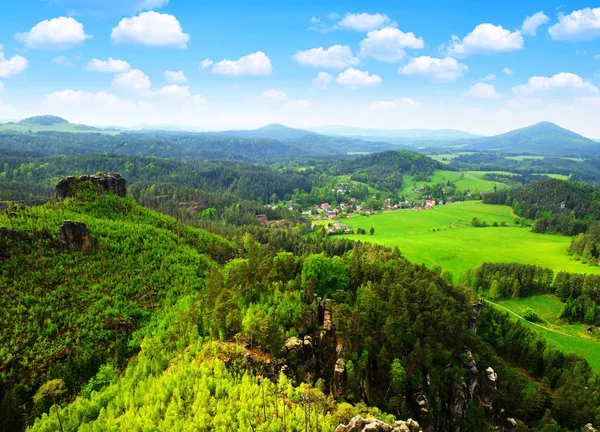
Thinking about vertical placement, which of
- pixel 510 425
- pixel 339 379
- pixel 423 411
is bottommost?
pixel 510 425

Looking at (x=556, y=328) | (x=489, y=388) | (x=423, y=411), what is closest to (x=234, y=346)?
(x=423, y=411)

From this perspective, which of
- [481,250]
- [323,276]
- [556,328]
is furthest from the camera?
[481,250]

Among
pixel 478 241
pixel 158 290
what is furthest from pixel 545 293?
pixel 158 290

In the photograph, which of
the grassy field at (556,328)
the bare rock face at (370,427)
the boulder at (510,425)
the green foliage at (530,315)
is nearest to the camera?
the bare rock face at (370,427)

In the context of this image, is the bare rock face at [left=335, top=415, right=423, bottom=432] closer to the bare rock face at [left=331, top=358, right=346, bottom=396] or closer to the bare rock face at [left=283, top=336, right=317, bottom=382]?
the bare rock face at [left=283, top=336, right=317, bottom=382]

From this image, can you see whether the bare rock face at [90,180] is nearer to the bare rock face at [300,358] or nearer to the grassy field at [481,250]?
the bare rock face at [300,358]

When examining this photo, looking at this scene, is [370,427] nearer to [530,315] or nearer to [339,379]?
[339,379]

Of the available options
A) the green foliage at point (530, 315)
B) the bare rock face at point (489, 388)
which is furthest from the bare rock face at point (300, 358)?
the green foliage at point (530, 315)
